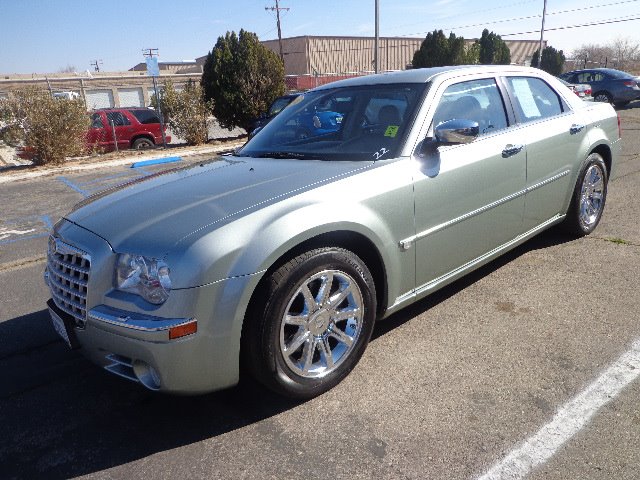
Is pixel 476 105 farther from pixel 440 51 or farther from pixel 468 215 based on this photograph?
pixel 440 51

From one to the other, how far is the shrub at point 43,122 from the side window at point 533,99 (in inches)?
437

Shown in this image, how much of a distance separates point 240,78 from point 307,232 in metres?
14.4

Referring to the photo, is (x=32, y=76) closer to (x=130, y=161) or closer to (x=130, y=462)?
(x=130, y=161)

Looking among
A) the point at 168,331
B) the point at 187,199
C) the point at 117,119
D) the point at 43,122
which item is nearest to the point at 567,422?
the point at 168,331

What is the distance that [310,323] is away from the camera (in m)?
2.70

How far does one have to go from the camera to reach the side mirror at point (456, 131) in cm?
309

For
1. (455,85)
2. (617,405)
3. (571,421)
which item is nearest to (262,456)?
(571,421)

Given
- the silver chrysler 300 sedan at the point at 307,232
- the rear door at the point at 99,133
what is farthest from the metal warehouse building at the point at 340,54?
the silver chrysler 300 sedan at the point at 307,232

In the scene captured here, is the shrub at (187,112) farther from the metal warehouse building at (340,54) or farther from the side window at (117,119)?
the metal warehouse building at (340,54)

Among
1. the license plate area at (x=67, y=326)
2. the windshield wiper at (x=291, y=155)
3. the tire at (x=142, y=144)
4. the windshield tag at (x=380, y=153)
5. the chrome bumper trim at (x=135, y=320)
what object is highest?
the windshield tag at (x=380, y=153)

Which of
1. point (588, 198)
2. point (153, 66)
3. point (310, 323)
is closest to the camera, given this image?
point (310, 323)

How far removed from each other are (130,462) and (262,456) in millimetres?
601

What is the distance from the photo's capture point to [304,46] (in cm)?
6538

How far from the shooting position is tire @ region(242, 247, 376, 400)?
2455mm
